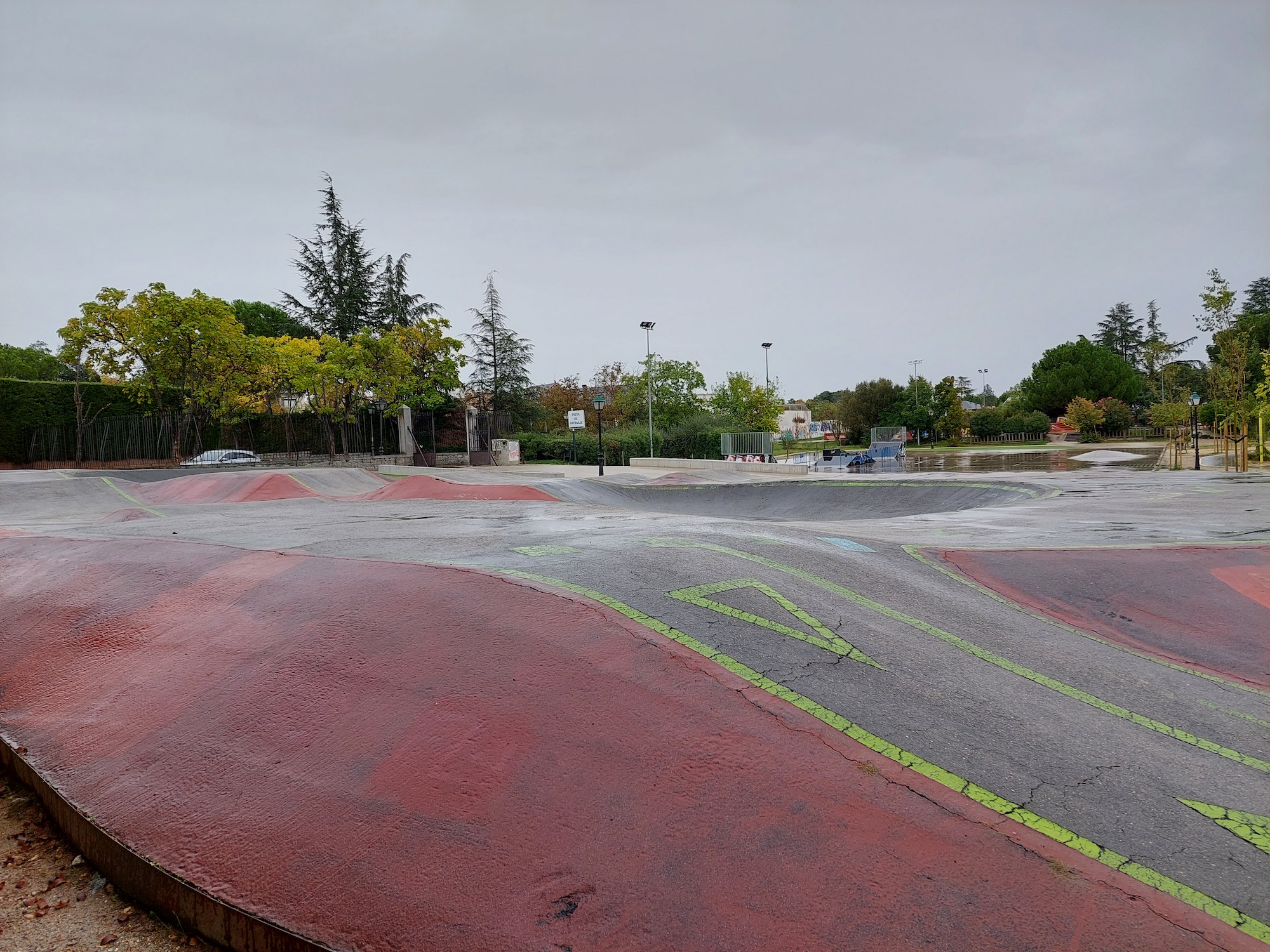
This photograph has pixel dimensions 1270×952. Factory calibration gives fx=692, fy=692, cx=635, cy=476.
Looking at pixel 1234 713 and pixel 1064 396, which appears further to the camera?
pixel 1064 396

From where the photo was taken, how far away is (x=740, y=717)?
3320 millimetres

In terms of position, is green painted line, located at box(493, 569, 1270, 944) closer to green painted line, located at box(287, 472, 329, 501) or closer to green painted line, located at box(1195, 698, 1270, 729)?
green painted line, located at box(1195, 698, 1270, 729)

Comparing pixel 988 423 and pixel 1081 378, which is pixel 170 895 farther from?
pixel 1081 378

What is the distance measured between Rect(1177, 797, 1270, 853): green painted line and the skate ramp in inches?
402

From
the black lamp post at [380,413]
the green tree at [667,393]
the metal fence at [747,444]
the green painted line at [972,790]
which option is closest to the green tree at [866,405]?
the green tree at [667,393]

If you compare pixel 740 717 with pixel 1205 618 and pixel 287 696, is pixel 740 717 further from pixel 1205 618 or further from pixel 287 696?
pixel 1205 618

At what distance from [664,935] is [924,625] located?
123 inches

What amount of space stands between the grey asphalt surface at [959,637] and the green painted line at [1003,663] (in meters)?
0.04

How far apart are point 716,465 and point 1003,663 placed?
2619 centimetres

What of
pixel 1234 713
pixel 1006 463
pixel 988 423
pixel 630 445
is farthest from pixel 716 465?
pixel 988 423

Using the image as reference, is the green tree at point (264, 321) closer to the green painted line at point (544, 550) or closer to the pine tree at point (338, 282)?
the pine tree at point (338, 282)

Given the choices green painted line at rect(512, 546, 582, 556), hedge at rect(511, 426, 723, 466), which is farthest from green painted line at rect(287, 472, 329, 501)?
hedge at rect(511, 426, 723, 466)

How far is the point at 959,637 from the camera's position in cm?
469

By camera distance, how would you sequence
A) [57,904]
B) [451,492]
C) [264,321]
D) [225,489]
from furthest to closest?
[264,321]
[451,492]
[225,489]
[57,904]
